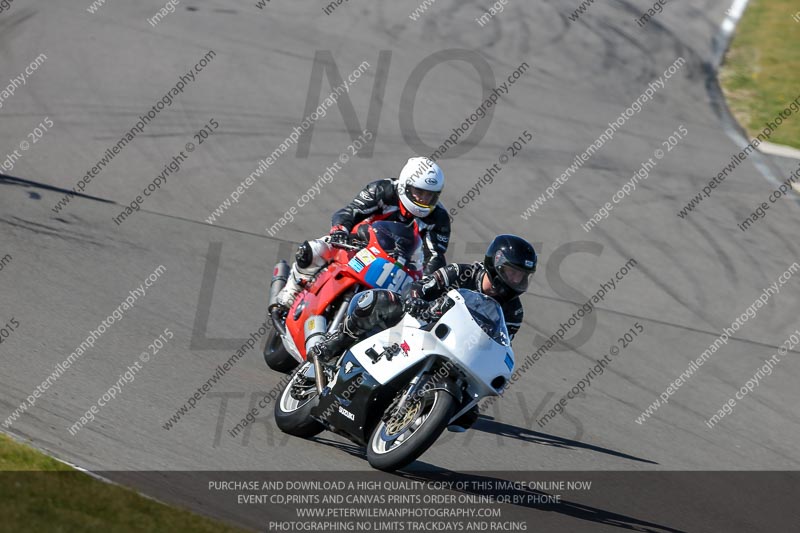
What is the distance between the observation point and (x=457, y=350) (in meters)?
7.36

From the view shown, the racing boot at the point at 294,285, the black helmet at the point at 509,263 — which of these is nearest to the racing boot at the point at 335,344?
the black helmet at the point at 509,263

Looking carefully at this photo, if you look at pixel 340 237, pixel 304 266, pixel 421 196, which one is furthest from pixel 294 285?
pixel 421 196

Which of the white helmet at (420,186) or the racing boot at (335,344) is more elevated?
the white helmet at (420,186)

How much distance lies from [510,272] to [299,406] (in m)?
1.92

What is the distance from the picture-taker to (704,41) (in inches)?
899

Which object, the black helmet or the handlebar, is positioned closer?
the black helmet

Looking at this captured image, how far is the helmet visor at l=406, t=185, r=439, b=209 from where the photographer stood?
9.62m

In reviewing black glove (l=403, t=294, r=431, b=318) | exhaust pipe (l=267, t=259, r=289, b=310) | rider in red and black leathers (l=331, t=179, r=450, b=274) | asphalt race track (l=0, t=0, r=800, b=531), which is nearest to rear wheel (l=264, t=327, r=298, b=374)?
asphalt race track (l=0, t=0, r=800, b=531)

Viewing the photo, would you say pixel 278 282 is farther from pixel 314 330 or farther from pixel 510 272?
pixel 510 272

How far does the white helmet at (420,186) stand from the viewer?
9578 mm

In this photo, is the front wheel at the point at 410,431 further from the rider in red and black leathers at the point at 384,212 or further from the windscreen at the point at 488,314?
the rider in red and black leathers at the point at 384,212

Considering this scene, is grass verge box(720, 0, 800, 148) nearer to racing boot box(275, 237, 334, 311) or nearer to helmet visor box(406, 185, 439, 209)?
helmet visor box(406, 185, 439, 209)

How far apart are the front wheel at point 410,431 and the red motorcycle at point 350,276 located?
1431 millimetres

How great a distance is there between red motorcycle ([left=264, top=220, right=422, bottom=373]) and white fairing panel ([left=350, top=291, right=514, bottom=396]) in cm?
127
